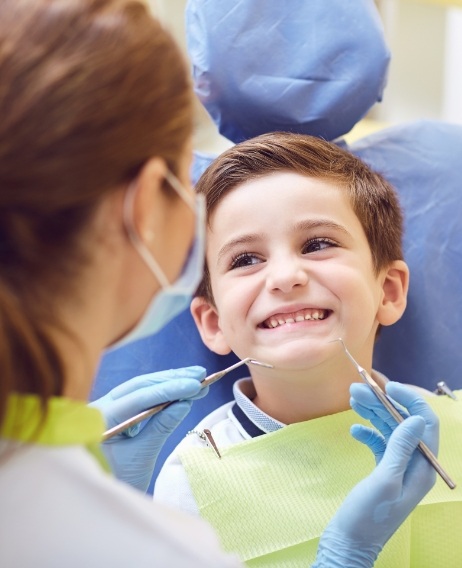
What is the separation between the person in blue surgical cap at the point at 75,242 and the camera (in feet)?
2.66

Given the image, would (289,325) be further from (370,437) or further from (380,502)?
(380,502)

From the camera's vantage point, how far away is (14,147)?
0.80 m

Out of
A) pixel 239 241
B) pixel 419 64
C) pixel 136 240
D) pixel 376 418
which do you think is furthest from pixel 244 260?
pixel 419 64

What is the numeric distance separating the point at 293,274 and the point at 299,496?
39 centimetres

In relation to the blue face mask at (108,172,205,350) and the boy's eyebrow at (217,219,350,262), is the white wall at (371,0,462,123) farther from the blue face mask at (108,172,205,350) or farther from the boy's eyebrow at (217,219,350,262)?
the blue face mask at (108,172,205,350)

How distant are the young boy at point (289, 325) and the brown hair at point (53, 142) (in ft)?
1.99

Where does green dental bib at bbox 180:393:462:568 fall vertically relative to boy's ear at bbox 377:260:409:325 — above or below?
below

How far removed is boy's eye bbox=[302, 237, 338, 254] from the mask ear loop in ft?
1.76

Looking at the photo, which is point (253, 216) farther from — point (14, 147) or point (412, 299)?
point (14, 147)

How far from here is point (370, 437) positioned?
133 cm

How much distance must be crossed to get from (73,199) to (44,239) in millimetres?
48

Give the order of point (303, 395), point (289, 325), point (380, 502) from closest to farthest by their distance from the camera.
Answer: point (380, 502) < point (289, 325) < point (303, 395)

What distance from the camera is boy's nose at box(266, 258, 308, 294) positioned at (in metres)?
1.42

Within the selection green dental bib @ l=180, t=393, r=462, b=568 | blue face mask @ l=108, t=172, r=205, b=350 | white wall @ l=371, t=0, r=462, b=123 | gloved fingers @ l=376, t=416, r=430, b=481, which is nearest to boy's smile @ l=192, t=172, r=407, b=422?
green dental bib @ l=180, t=393, r=462, b=568
